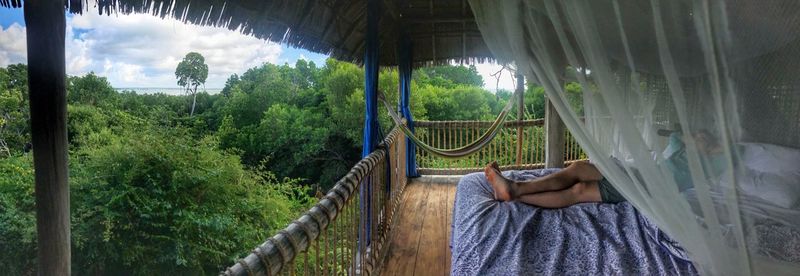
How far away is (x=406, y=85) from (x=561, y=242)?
126 inches

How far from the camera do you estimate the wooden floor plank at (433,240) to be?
2.22 meters

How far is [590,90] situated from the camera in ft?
3.18

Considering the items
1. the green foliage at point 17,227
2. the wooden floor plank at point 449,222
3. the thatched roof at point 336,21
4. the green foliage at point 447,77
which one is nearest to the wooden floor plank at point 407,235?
the wooden floor plank at point 449,222

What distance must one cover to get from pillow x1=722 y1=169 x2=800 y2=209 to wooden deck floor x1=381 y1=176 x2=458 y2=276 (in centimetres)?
149

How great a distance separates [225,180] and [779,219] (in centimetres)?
912

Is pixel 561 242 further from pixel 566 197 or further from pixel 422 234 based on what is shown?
pixel 422 234

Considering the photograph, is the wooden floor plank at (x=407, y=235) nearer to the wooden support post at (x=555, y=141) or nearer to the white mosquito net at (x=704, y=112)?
the wooden support post at (x=555, y=141)

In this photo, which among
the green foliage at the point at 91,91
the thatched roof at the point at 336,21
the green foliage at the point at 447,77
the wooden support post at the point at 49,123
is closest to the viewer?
the wooden support post at the point at 49,123

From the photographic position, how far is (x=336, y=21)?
128 inches

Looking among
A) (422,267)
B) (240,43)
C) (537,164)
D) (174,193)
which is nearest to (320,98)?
(240,43)

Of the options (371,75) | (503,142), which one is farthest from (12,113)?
(371,75)

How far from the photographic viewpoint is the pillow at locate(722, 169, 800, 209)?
77 cm

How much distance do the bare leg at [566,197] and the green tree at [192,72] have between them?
17.3 meters

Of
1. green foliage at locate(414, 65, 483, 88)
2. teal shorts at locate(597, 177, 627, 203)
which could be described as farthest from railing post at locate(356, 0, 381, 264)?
green foliage at locate(414, 65, 483, 88)
